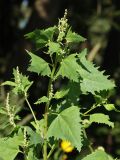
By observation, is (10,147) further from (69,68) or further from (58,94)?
(69,68)

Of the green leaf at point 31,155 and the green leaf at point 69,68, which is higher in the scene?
the green leaf at point 69,68

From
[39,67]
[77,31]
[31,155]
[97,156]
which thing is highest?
[77,31]

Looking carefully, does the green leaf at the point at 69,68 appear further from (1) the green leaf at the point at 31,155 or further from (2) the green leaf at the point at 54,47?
(1) the green leaf at the point at 31,155

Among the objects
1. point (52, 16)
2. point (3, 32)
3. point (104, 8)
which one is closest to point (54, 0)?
point (52, 16)

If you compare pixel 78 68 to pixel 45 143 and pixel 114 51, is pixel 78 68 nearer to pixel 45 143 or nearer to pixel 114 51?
pixel 45 143

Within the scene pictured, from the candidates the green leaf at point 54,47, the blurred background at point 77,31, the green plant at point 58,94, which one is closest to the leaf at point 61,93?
the green plant at point 58,94

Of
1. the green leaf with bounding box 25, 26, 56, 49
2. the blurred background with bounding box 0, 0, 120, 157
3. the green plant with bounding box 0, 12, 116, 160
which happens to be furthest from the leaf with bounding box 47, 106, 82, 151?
the blurred background with bounding box 0, 0, 120, 157

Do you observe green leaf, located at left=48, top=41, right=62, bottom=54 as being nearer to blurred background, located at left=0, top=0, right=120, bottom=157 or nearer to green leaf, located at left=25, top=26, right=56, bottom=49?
green leaf, located at left=25, top=26, right=56, bottom=49

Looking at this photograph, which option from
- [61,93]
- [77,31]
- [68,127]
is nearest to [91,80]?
[61,93]
